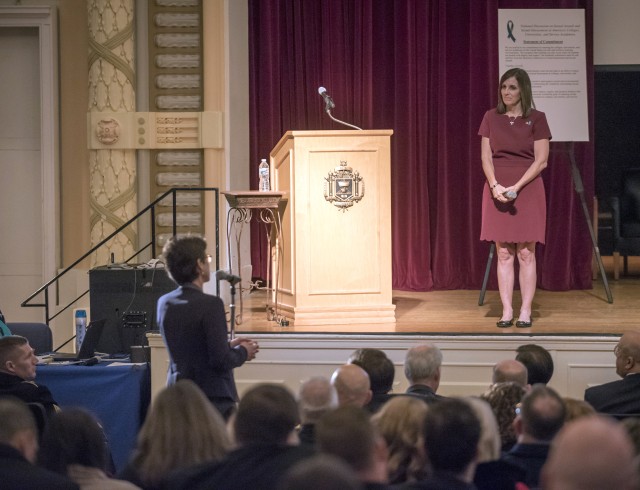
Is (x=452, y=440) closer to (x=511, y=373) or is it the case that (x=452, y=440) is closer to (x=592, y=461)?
(x=592, y=461)

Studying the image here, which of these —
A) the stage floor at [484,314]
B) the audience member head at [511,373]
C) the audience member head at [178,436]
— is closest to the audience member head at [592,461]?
the audience member head at [178,436]

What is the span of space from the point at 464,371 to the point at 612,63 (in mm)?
3821

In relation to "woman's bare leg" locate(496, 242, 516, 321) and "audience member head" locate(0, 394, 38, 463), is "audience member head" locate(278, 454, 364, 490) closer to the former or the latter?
"audience member head" locate(0, 394, 38, 463)

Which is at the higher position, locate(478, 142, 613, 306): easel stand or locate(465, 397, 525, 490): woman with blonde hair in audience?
locate(478, 142, 613, 306): easel stand

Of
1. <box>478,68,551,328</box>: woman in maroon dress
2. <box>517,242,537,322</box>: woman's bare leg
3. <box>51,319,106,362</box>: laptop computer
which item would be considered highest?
<box>478,68,551,328</box>: woman in maroon dress

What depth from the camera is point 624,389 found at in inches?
158

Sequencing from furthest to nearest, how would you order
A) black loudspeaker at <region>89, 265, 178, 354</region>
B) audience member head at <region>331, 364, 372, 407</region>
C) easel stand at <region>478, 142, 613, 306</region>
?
easel stand at <region>478, 142, 613, 306</region> < black loudspeaker at <region>89, 265, 178, 354</region> < audience member head at <region>331, 364, 372, 407</region>

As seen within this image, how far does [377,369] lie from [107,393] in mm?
2410

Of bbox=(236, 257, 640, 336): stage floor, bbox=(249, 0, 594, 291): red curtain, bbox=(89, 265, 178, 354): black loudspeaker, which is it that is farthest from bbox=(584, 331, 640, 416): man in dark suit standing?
bbox=(249, 0, 594, 291): red curtain

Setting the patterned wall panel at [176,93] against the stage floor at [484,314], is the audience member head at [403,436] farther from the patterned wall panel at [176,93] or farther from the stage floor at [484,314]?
→ the patterned wall panel at [176,93]

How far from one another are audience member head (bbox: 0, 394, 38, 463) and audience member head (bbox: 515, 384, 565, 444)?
135cm

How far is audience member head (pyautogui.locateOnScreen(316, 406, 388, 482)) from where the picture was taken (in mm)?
2023

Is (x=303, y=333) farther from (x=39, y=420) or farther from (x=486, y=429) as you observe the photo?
(x=486, y=429)

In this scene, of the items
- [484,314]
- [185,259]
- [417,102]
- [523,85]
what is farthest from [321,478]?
[417,102]
